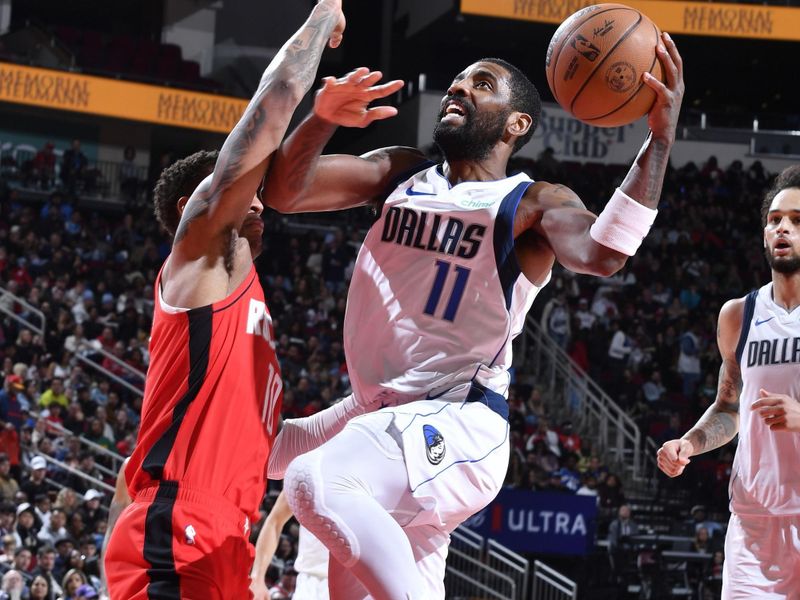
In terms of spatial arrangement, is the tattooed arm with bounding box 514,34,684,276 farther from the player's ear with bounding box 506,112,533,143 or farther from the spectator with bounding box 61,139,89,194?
the spectator with bounding box 61,139,89,194

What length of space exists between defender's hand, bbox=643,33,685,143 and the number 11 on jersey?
790mm

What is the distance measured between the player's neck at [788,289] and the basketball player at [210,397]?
101 inches

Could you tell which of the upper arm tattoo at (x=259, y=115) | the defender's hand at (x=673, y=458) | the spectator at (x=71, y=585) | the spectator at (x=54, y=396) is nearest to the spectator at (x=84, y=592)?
the spectator at (x=71, y=585)

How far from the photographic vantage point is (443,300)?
3.90 metres

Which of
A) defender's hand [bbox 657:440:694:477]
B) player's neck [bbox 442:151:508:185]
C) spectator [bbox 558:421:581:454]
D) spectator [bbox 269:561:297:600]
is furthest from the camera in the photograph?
spectator [bbox 558:421:581:454]

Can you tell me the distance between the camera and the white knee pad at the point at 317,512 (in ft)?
10.9

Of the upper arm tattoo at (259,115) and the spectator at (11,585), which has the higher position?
the upper arm tattoo at (259,115)

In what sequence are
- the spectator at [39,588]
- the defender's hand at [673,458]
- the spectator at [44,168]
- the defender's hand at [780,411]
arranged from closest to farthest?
the defender's hand at [780,411] < the defender's hand at [673,458] < the spectator at [39,588] < the spectator at [44,168]

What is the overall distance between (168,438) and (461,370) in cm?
100

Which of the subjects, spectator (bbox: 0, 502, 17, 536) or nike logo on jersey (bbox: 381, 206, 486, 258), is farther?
spectator (bbox: 0, 502, 17, 536)

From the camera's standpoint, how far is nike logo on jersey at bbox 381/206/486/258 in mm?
3904

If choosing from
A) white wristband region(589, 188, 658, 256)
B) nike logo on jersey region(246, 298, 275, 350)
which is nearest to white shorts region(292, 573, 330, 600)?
nike logo on jersey region(246, 298, 275, 350)

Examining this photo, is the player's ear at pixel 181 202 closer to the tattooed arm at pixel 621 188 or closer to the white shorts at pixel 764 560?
the tattooed arm at pixel 621 188

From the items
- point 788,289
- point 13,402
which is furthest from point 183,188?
point 13,402
